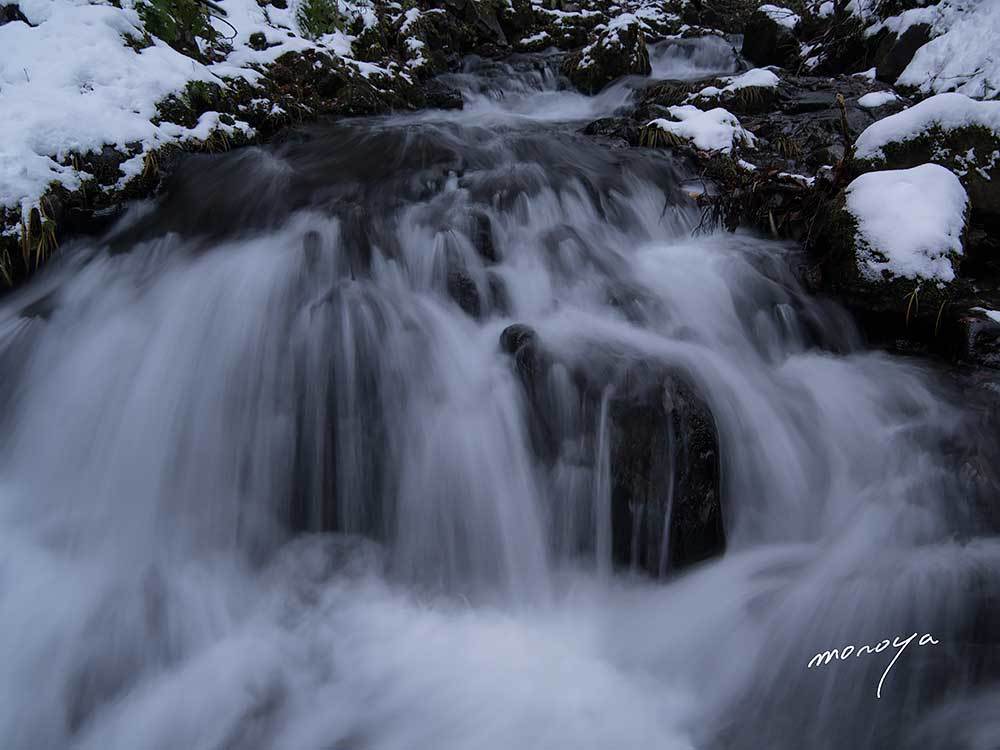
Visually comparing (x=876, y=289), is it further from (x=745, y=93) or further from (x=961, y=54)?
(x=961, y=54)

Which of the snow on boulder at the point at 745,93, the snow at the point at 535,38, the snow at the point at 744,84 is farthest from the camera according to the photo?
the snow at the point at 535,38

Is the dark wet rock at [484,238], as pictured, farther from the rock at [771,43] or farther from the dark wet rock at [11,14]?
the rock at [771,43]

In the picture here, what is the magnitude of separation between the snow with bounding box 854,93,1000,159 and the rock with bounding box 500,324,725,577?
326 cm

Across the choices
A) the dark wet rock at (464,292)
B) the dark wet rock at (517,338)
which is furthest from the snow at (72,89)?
the dark wet rock at (517,338)

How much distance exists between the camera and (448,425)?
3.63 m

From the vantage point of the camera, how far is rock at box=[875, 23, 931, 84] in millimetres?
9016

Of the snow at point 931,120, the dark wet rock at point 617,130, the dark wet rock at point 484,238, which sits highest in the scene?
the dark wet rock at point 617,130

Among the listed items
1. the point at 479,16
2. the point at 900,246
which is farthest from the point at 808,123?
the point at 479,16

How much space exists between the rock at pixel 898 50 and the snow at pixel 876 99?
1360mm

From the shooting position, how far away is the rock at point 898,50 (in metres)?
9.02

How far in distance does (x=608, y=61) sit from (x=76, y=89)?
8.71 m

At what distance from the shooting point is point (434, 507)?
341cm
